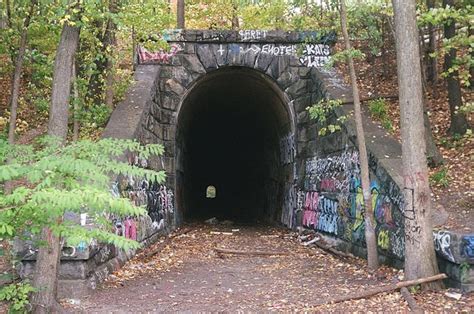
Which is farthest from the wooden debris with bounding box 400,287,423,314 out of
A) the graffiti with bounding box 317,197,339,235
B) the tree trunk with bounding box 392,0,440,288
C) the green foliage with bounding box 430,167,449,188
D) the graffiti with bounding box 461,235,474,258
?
the graffiti with bounding box 317,197,339,235

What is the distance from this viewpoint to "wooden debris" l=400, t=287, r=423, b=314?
6.29 m

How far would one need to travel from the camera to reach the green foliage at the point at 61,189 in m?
4.35

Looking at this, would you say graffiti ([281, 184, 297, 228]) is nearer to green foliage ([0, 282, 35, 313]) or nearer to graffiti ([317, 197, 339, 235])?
graffiti ([317, 197, 339, 235])

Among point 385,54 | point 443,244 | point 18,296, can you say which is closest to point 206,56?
point 385,54

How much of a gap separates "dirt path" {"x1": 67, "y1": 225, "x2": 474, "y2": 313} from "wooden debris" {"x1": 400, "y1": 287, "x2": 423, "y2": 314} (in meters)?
0.09

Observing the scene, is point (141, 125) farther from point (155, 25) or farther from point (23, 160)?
point (23, 160)

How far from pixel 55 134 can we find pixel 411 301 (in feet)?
16.4

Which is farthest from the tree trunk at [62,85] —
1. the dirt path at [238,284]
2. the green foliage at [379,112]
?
the green foliage at [379,112]

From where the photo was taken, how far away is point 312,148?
1343 cm

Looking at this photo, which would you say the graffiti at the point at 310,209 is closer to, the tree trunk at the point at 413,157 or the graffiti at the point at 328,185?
the graffiti at the point at 328,185

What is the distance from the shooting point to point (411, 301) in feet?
21.2

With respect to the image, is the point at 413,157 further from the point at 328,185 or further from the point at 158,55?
the point at 158,55

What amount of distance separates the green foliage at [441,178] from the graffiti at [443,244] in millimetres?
2279

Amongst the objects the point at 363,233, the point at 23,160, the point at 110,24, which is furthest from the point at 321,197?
the point at 23,160
